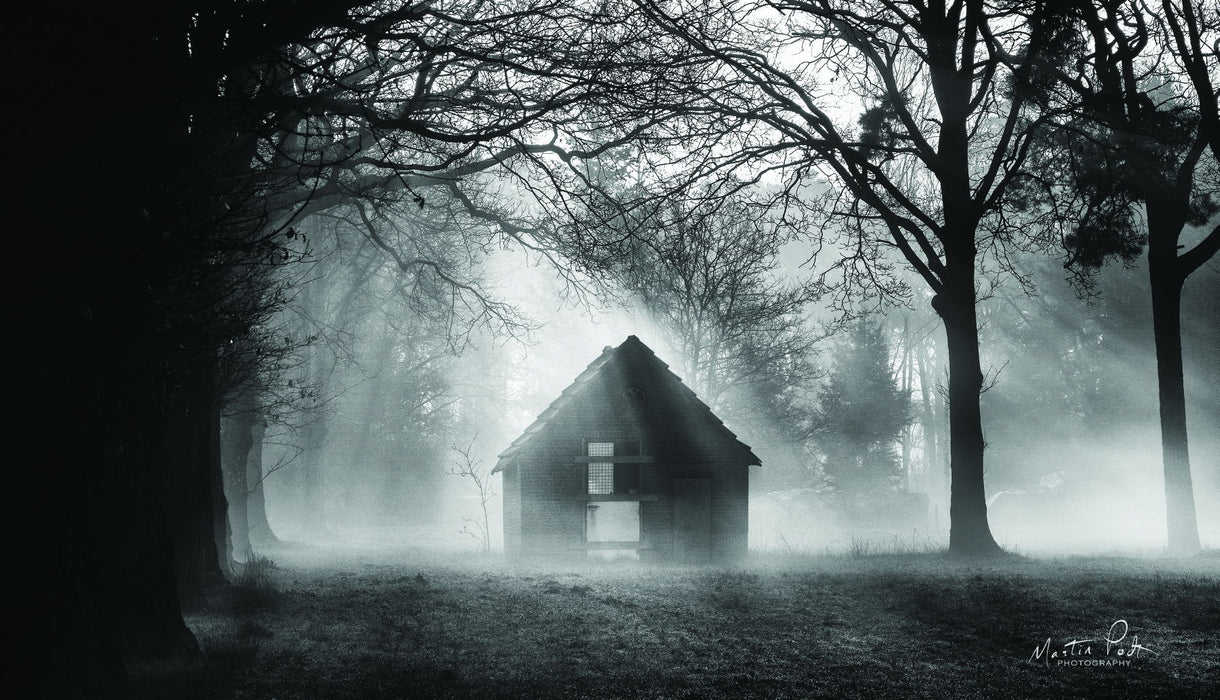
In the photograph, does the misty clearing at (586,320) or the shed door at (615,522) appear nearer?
the misty clearing at (586,320)

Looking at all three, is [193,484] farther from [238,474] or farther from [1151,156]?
[1151,156]

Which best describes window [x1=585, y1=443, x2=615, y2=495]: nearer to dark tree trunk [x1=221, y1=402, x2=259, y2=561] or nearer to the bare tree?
the bare tree

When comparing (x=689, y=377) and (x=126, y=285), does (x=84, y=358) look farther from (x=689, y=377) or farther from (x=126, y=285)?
(x=689, y=377)

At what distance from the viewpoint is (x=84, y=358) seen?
6.17 metres

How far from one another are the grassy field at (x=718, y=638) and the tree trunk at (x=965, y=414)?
11.4 feet

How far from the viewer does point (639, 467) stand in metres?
20.0

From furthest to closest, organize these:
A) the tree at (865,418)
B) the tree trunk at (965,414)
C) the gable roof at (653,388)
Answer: the tree at (865,418) < the gable roof at (653,388) < the tree trunk at (965,414)

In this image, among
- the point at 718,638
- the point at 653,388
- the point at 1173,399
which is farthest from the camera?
the point at 653,388

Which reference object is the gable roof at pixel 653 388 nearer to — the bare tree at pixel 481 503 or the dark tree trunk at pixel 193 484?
the bare tree at pixel 481 503

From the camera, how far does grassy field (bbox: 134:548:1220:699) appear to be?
249 inches

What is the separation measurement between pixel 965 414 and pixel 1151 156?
19.5 feet

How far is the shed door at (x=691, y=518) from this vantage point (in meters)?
19.3

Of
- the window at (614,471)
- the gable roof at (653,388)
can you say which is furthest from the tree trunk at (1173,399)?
the window at (614,471)

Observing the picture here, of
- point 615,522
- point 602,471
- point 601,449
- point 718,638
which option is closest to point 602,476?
point 602,471
